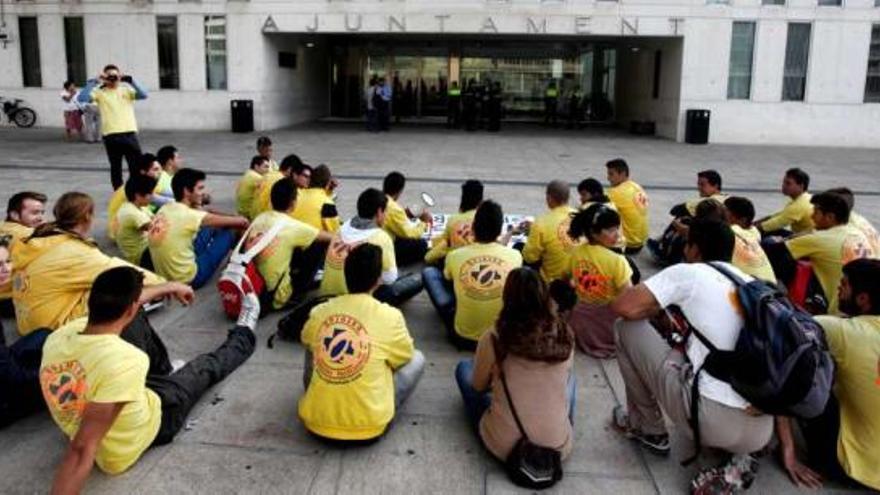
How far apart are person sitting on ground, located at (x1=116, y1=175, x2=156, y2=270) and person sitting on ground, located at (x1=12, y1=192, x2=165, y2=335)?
5.21 feet

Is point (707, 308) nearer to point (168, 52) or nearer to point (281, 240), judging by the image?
point (281, 240)

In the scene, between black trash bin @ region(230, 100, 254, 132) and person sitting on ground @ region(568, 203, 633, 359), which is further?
black trash bin @ region(230, 100, 254, 132)

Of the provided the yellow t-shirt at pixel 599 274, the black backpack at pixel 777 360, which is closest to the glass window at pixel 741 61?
the yellow t-shirt at pixel 599 274

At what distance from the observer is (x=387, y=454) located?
11.6 feet

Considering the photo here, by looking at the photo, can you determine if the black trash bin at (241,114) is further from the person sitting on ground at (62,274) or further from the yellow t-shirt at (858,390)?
the yellow t-shirt at (858,390)

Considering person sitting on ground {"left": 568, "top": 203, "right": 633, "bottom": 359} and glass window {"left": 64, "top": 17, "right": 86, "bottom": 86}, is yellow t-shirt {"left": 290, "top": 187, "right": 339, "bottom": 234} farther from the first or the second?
glass window {"left": 64, "top": 17, "right": 86, "bottom": 86}

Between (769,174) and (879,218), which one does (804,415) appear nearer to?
(879,218)

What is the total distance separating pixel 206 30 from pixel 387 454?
19200 mm

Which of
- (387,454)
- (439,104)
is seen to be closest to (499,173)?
(387,454)

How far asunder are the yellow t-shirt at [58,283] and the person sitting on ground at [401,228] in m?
2.61

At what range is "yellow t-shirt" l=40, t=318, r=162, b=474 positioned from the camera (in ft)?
9.52

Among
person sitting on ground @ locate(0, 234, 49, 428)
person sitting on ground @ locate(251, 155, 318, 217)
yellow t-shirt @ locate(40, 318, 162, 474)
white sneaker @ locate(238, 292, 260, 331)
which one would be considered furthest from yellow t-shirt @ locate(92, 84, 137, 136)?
yellow t-shirt @ locate(40, 318, 162, 474)

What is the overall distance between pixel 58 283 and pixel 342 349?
1807mm

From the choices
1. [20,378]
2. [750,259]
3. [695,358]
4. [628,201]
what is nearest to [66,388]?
[20,378]
